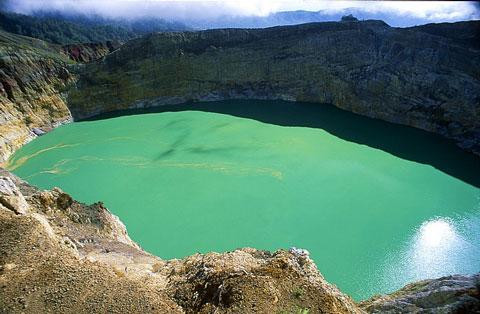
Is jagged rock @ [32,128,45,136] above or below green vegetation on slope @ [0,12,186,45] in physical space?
below

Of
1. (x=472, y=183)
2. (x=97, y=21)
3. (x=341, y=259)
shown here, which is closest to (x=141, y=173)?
(x=341, y=259)

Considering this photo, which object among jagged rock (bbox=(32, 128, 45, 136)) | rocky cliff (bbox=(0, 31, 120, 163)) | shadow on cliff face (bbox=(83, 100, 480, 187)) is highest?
rocky cliff (bbox=(0, 31, 120, 163))

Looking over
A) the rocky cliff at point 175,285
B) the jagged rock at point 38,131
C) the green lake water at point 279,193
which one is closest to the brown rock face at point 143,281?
the rocky cliff at point 175,285

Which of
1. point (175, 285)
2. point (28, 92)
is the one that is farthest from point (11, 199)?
point (28, 92)

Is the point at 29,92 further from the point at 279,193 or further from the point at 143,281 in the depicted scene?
the point at 143,281

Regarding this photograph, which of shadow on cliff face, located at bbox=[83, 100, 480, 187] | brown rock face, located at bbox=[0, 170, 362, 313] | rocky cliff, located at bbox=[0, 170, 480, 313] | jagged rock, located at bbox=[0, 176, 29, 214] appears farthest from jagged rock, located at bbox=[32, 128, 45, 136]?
rocky cliff, located at bbox=[0, 170, 480, 313]

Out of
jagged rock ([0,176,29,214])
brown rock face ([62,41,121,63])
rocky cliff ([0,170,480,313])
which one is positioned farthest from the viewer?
brown rock face ([62,41,121,63])

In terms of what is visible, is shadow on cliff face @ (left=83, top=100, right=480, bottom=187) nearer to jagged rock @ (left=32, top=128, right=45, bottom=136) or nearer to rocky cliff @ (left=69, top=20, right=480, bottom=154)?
rocky cliff @ (left=69, top=20, right=480, bottom=154)

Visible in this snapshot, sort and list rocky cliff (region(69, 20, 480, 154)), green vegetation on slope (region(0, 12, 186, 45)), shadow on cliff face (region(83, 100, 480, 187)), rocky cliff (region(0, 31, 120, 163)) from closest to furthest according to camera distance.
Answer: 1. shadow on cliff face (region(83, 100, 480, 187))
2. rocky cliff (region(69, 20, 480, 154))
3. rocky cliff (region(0, 31, 120, 163))
4. green vegetation on slope (region(0, 12, 186, 45))
